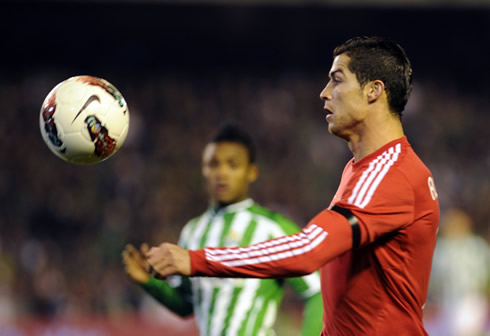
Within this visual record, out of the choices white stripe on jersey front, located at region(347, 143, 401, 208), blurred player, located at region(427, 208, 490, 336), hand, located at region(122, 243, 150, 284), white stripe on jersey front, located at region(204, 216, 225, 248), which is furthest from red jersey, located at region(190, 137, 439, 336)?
blurred player, located at region(427, 208, 490, 336)

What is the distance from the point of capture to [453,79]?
765 inches

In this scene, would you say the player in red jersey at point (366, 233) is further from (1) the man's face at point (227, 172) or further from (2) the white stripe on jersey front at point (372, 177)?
(1) the man's face at point (227, 172)

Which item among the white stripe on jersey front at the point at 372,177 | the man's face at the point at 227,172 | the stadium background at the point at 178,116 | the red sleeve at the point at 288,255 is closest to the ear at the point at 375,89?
the white stripe on jersey front at the point at 372,177

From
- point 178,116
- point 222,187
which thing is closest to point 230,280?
point 222,187

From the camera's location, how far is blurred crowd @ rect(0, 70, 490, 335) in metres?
11.8

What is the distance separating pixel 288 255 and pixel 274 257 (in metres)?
0.05

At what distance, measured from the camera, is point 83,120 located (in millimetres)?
3361

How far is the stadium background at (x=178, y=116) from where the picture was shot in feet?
41.6

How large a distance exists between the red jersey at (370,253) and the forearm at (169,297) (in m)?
1.38

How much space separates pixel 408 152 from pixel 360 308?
0.66m

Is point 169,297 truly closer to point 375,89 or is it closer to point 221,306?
point 221,306

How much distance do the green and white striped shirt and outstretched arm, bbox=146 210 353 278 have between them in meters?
1.48

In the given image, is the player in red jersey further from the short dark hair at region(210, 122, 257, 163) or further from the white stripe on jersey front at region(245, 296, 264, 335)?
the short dark hair at region(210, 122, 257, 163)

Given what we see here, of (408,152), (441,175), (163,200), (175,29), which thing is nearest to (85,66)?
(175,29)
